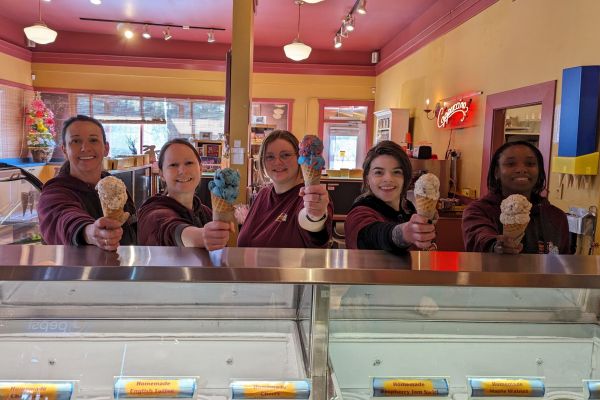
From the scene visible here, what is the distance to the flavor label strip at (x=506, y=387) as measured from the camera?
1.16m

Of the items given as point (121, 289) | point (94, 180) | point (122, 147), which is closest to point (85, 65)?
point (122, 147)

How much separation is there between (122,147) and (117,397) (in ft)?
35.8

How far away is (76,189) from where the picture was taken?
1.86 metres

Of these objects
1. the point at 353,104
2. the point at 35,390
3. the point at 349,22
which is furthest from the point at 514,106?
the point at 353,104

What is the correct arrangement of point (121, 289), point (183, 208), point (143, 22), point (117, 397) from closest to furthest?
1. point (117, 397)
2. point (121, 289)
3. point (183, 208)
4. point (143, 22)

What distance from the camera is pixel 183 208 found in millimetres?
2002

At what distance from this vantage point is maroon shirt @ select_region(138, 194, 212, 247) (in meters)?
1.71

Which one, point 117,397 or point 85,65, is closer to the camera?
point 117,397

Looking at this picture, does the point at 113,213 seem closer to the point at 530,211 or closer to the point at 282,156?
the point at 282,156

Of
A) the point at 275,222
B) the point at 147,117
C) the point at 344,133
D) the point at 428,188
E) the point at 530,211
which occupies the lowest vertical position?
the point at 275,222

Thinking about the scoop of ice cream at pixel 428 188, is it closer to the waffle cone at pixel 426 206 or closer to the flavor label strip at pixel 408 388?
the waffle cone at pixel 426 206

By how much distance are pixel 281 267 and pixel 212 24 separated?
9.21 metres

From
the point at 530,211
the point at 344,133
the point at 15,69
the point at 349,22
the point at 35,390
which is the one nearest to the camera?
the point at 35,390

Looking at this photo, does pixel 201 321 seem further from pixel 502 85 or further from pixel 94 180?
pixel 502 85
